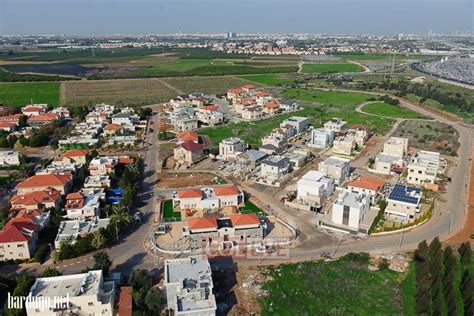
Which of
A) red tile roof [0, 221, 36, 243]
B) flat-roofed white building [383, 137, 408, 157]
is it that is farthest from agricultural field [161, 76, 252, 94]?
red tile roof [0, 221, 36, 243]

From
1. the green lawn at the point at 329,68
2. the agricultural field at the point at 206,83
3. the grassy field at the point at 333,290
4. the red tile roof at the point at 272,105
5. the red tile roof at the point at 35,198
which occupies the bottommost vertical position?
the grassy field at the point at 333,290

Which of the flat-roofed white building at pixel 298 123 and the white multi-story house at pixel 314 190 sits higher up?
the flat-roofed white building at pixel 298 123

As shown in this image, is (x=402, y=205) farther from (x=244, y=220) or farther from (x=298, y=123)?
(x=298, y=123)

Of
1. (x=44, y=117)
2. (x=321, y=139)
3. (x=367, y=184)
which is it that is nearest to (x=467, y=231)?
(x=367, y=184)

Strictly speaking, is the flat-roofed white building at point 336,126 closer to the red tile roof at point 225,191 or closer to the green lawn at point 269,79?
the red tile roof at point 225,191

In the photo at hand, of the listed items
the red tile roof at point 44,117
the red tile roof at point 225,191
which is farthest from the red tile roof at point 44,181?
the red tile roof at point 44,117

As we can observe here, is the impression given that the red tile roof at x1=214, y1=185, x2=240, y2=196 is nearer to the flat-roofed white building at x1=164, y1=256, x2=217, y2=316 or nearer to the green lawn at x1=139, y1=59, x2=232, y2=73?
the flat-roofed white building at x1=164, y1=256, x2=217, y2=316
